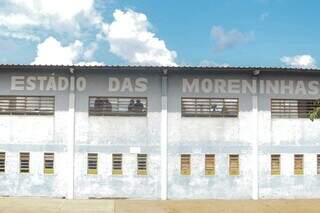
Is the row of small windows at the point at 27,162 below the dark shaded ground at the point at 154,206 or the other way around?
the other way around

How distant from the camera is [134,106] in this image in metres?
26.5

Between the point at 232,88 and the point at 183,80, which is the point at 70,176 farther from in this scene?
the point at 232,88

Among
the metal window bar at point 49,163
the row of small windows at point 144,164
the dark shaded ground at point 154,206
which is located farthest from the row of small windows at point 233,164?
the metal window bar at point 49,163

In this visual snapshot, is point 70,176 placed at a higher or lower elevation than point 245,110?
lower

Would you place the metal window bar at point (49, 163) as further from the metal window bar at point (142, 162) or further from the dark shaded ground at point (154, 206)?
the metal window bar at point (142, 162)

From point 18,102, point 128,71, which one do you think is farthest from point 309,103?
point 18,102

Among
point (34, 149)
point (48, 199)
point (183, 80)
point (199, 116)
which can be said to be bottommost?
point (48, 199)

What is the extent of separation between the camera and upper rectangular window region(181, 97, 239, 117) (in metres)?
26.6

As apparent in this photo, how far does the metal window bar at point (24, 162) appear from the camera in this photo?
26.0m

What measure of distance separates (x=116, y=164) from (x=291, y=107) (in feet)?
30.2

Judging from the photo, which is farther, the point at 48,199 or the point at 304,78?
the point at 304,78

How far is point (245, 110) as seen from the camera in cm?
2672

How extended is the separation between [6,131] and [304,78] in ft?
49.2

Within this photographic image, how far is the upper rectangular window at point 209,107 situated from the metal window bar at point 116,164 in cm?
380
